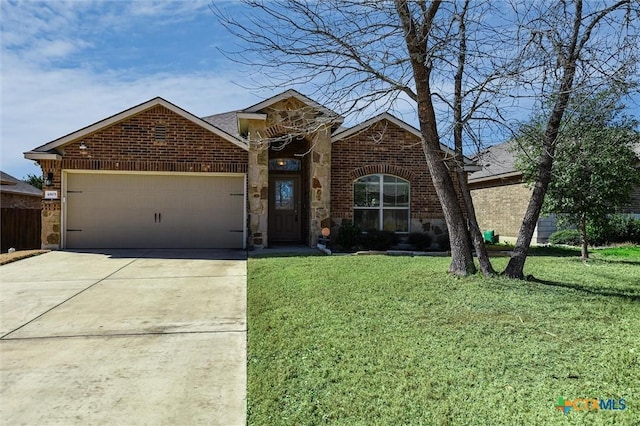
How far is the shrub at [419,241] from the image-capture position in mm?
13508

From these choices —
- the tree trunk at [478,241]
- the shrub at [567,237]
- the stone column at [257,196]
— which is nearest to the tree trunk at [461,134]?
the tree trunk at [478,241]

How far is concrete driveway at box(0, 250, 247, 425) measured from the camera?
142 inches

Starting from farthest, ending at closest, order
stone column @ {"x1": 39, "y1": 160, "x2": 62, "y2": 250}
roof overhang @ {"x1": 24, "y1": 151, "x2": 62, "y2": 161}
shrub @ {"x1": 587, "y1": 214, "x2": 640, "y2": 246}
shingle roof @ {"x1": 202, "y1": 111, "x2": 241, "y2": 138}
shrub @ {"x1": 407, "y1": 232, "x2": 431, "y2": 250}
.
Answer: shingle roof @ {"x1": 202, "y1": 111, "x2": 241, "y2": 138}
shrub @ {"x1": 587, "y1": 214, "x2": 640, "y2": 246}
shrub @ {"x1": 407, "y1": 232, "x2": 431, "y2": 250}
stone column @ {"x1": 39, "y1": 160, "x2": 62, "y2": 250}
roof overhang @ {"x1": 24, "y1": 151, "x2": 62, "y2": 161}

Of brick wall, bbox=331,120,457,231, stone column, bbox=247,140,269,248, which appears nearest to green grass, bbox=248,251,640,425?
stone column, bbox=247,140,269,248

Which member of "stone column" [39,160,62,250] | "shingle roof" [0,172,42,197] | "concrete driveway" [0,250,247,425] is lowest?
"concrete driveway" [0,250,247,425]

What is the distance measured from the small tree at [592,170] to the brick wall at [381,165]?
3.22 metres

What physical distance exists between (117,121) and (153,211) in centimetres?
270

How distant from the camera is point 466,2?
279 inches

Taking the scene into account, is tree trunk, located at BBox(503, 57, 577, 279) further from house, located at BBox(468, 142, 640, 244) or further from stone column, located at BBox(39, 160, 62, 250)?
stone column, located at BBox(39, 160, 62, 250)

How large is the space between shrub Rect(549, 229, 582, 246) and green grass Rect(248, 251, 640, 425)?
31.0 feet

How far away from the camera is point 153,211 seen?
1355 cm

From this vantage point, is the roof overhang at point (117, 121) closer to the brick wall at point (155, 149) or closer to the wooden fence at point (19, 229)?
the brick wall at point (155, 149)

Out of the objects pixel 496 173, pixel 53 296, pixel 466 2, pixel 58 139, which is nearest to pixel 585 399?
pixel 466 2

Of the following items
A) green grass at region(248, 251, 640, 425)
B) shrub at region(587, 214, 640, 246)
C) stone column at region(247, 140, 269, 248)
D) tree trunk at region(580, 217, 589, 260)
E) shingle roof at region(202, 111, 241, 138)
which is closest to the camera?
green grass at region(248, 251, 640, 425)
